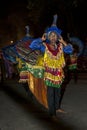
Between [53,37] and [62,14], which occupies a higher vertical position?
[62,14]

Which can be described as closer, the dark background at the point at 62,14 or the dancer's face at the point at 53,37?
the dancer's face at the point at 53,37

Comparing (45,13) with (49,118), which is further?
(45,13)

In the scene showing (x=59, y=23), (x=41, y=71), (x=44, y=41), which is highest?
(x=59, y=23)

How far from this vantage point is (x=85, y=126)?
25.2 feet

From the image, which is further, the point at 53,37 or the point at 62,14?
the point at 62,14

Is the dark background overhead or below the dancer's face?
overhead

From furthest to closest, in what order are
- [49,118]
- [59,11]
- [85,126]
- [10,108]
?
1. [59,11]
2. [10,108]
3. [49,118]
4. [85,126]

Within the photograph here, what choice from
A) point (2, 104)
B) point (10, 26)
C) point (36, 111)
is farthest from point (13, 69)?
point (10, 26)

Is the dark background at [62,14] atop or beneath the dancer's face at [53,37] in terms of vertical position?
atop

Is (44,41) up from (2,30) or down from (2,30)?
down

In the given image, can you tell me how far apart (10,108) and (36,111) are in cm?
94

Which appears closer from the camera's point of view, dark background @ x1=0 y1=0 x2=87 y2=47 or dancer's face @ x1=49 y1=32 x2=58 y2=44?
dancer's face @ x1=49 y1=32 x2=58 y2=44

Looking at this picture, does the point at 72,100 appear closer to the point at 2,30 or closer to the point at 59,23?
the point at 59,23

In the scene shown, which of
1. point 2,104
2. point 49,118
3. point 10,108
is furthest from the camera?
point 2,104
